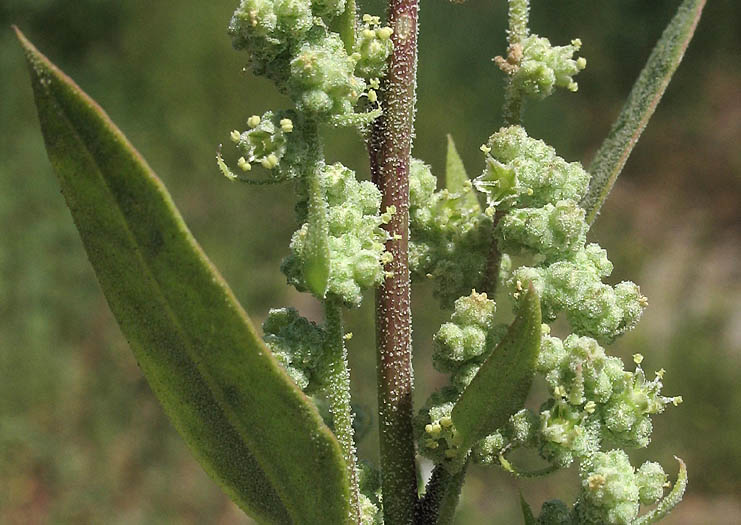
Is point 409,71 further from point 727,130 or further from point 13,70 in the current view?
point 727,130

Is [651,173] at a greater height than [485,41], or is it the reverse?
[485,41]

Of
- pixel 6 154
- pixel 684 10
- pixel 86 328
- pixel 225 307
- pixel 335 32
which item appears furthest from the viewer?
pixel 6 154

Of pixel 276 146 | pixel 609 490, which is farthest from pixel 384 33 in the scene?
pixel 609 490

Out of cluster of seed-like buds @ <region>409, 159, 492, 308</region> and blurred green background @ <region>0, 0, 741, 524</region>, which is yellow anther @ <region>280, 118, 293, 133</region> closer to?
cluster of seed-like buds @ <region>409, 159, 492, 308</region>

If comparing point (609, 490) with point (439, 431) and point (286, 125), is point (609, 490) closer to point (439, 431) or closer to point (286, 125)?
point (439, 431)

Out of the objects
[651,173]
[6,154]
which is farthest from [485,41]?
[6,154]

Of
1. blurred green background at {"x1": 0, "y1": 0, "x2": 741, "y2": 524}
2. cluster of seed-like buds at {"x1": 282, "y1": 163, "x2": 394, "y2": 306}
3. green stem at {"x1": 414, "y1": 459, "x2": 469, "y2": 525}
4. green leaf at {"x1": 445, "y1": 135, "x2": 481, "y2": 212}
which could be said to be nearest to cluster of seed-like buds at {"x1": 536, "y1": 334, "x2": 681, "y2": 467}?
green stem at {"x1": 414, "y1": 459, "x2": 469, "y2": 525}

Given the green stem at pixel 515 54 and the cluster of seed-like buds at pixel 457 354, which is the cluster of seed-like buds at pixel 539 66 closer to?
the green stem at pixel 515 54
